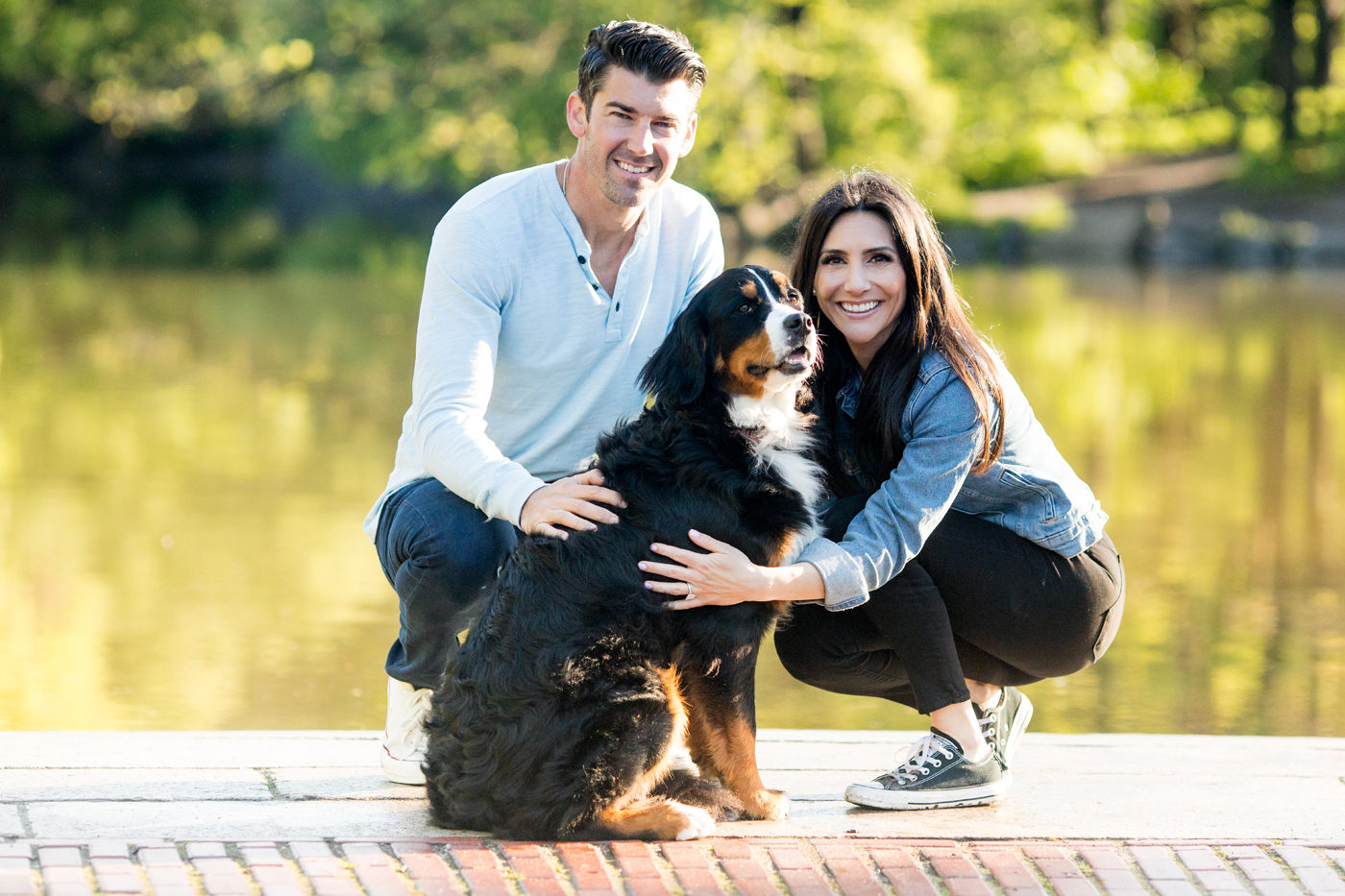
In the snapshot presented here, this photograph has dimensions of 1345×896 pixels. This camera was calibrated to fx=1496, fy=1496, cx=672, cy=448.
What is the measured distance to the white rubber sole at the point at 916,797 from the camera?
3.52 m

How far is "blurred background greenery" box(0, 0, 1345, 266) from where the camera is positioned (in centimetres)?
2317

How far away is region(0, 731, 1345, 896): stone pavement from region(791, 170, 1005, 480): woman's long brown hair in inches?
33.7

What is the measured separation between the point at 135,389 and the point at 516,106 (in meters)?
12.6

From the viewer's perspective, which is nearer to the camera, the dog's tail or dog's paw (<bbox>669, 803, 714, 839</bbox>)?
dog's paw (<bbox>669, 803, 714, 839</bbox>)

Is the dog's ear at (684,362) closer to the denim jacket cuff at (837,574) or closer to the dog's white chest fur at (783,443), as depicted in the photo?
the dog's white chest fur at (783,443)

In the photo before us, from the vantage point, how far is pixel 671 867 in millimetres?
3076

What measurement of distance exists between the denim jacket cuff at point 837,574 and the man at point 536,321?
636 millimetres

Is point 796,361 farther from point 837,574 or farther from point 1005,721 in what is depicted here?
point 1005,721

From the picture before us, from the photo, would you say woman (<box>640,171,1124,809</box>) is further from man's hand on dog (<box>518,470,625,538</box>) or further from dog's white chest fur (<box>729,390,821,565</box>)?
man's hand on dog (<box>518,470,625,538</box>)

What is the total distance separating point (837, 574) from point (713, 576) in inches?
12.2

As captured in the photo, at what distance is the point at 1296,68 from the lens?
99.7 ft

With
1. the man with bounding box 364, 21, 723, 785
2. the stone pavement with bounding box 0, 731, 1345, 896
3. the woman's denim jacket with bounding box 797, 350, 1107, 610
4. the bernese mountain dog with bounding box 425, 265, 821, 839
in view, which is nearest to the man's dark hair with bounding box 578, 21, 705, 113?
the man with bounding box 364, 21, 723, 785

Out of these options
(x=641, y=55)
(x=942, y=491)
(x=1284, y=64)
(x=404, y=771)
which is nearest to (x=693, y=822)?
(x=404, y=771)

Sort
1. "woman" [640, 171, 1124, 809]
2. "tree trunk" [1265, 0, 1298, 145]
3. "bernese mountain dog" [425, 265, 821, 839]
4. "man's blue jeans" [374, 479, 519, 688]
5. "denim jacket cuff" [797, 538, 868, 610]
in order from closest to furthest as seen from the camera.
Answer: "bernese mountain dog" [425, 265, 821, 839], "denim jacket cuff" [797, 538, 868, 610], "woman" [640, 171, 1124, 809], "man's blue jeans" [374, 479, 519, 688], "tree trunk" [1265, 0, 1298, 145]
